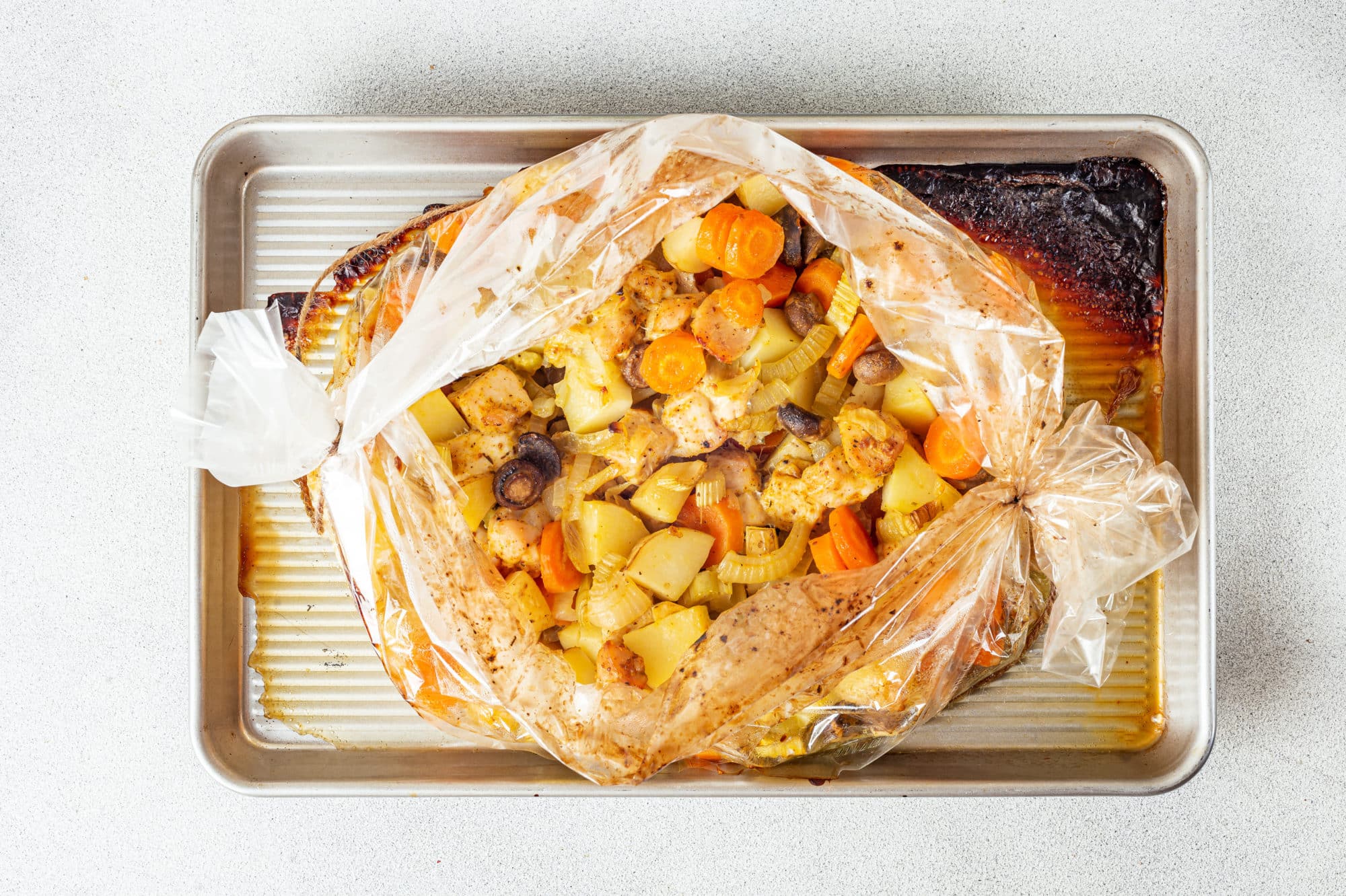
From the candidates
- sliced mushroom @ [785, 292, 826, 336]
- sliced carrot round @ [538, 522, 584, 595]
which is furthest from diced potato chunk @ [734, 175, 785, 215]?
sliced carrot round @ [538, 522, 584, 595]

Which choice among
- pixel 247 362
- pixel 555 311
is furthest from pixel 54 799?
pixel 555 311

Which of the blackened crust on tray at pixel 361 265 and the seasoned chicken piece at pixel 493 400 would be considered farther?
the blackened crust on tray at pixel 361 265

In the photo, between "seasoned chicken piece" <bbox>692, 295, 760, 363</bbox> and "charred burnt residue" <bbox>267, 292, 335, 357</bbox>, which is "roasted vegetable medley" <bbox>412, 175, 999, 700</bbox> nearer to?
"seasoned chicken piece" <bbox>692, 295, 760, 363</bbox>

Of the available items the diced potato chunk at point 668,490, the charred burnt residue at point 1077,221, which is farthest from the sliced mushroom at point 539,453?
the charred burnt residue at point 1077,221

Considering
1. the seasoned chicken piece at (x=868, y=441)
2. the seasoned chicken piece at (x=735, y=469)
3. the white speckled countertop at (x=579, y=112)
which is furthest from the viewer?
the white speckled countertop at (x=579, y=112)

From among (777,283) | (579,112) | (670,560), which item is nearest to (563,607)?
(670,560)

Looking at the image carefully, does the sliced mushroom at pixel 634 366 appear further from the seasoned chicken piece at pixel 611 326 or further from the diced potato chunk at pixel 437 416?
the diced potato chunk at pixel 437 416
